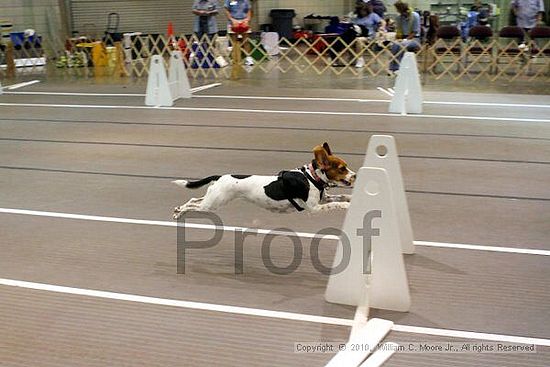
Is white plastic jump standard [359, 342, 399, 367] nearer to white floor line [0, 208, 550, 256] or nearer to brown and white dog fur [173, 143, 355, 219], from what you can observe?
brown and white dog fur [173, 143, 355, 219]

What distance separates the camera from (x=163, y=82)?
8.98 m

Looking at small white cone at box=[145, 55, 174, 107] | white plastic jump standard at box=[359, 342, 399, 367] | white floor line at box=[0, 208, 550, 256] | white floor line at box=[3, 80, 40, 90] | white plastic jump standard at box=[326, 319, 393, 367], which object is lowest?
white floor line at box=[3, 80, 40, 90]

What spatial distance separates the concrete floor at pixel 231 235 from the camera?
2.78 m

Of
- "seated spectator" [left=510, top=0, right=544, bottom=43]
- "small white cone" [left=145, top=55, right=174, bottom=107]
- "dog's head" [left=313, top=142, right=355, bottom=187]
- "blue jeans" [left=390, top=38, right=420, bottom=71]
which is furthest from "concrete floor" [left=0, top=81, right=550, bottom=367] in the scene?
"seated spectator" [left=510, top=0, right=544, bottom=43]

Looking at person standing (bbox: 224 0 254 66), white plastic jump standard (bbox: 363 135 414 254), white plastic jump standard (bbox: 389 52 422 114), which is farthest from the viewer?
person standing (bbox: 224 0 254 66)

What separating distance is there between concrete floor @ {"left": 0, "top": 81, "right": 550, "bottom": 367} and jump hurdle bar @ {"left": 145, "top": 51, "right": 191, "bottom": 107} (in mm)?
869

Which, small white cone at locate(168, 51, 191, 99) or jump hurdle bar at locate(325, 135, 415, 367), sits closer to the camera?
jump hurdle bar at locate(325, 135, 415, 367)

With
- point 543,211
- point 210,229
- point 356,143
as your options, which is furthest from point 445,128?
point 210,229

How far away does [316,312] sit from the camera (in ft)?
9.84

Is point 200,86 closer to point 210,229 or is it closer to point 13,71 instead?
point 13,71

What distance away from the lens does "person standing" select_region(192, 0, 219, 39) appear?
41.1ft

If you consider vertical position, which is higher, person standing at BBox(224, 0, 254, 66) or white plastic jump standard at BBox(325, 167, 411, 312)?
person standing at BBox(224, 0, 254, 66)

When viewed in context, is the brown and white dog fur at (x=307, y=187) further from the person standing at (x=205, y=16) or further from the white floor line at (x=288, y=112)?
the person standing at (x=205, y=16)

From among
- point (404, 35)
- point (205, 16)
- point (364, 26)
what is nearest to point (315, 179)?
point (404, 35)
